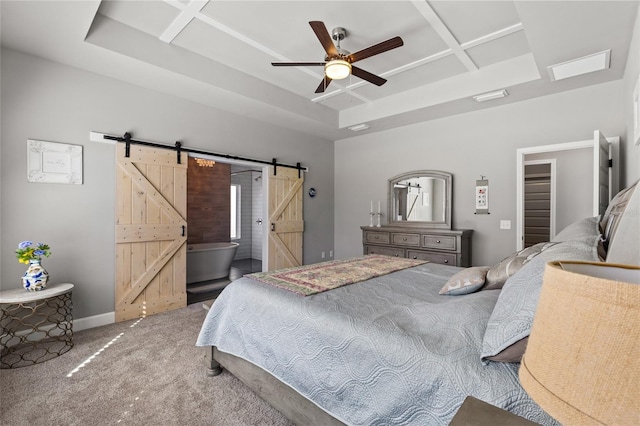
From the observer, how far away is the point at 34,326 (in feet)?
9.18

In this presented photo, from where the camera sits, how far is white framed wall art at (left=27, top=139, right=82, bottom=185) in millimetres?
2949

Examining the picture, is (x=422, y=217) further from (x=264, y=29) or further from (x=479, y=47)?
(x=264, y=29)

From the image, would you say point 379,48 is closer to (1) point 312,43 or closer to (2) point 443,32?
(2) point 443,32

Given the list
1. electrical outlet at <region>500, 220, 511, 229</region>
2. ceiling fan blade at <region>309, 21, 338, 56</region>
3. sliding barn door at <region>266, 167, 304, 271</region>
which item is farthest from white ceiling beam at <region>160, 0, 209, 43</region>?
electrical outlet at <region>500, 220, 511, 229</region>

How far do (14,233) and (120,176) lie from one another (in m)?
1.06

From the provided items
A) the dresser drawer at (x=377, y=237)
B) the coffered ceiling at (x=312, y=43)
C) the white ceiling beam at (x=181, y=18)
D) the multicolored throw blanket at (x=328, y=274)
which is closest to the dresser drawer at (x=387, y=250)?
the dresser drawer at (x=377, y=237)

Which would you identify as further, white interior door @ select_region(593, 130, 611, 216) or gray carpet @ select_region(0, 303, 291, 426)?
white interior door @ select_region(593, 130, 611, 216)

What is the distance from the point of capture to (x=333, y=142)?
6.24 meters

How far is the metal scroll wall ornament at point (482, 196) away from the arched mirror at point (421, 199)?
A: 1.29 feet

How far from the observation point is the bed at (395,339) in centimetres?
104

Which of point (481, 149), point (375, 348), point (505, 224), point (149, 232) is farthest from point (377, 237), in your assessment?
point (375, 348)

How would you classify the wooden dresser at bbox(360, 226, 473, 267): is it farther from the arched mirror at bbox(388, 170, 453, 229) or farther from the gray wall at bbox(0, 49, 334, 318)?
the gray wall at bbox(0, 49, 334, 318)

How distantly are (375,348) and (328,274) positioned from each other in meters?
1.16

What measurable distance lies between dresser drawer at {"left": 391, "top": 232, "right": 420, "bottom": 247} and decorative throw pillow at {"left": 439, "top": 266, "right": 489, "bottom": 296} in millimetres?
2686
